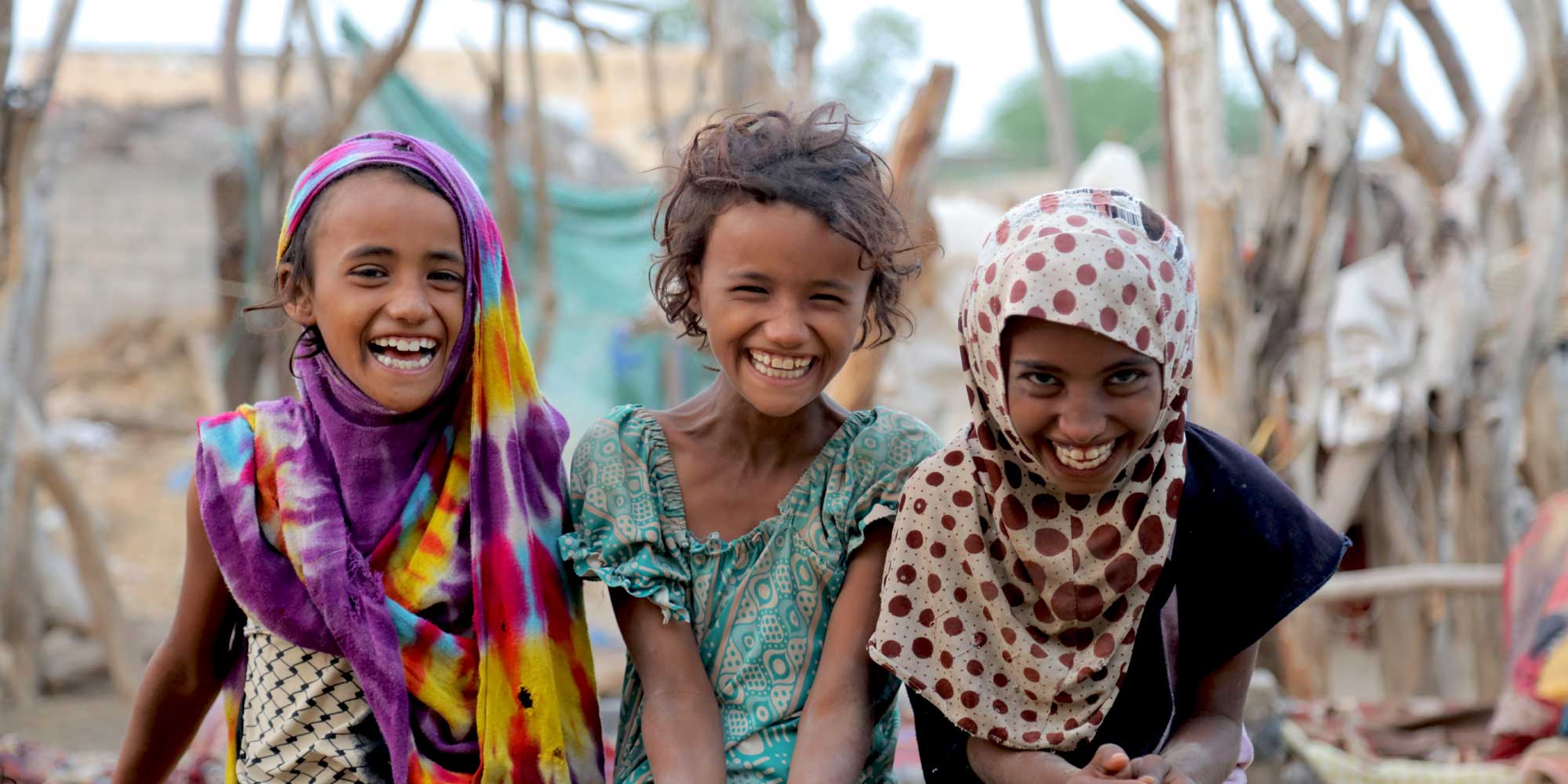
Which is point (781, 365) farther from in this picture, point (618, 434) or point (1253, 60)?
point (1253, 60)

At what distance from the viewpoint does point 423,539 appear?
2.20 metres

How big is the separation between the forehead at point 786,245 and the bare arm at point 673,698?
54 centimetres

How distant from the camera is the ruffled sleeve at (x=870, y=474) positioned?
7.29ft

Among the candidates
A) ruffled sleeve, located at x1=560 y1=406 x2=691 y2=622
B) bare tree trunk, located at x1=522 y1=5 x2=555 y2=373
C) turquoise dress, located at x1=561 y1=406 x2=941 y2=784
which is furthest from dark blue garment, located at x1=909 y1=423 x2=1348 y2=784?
bare tree trunk, located at x1=522 y1=5 x2=555 y2=373

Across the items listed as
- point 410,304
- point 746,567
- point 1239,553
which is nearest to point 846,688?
point 746,567

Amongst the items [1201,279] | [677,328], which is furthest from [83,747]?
[1201,279]

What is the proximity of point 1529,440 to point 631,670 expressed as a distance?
514cm

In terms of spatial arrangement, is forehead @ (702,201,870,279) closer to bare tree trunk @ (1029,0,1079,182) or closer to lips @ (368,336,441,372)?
lips @ (368,336,441,372)

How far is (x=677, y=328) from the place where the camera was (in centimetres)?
517

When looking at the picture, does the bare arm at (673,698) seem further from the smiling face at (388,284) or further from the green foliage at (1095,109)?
the green foliage at (1095,109)

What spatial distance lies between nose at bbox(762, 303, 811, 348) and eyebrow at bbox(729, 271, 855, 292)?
0.15ft

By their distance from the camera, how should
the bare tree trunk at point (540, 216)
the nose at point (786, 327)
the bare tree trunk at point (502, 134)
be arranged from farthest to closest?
the bare tree trunk at point (540, 216), the bare tree trunk at point (502, 134), the nose at point (786, 327)

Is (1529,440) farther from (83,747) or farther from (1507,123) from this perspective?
(83,747)

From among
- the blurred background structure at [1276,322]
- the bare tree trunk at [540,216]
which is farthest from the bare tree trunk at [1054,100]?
the bare tree trunk at [540,216]
